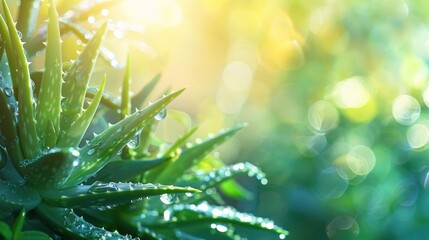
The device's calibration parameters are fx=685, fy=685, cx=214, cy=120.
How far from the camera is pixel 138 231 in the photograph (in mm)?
666

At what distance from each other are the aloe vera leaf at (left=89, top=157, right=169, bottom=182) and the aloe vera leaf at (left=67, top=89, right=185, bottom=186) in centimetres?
5

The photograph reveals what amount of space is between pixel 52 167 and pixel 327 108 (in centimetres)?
211

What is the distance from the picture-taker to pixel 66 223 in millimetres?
534

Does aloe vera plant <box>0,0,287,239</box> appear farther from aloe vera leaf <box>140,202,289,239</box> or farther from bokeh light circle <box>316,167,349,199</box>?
bokeh light circle <box>316,167,349,199</box>

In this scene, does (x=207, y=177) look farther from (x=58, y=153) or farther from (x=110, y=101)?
(x=58, y=153)

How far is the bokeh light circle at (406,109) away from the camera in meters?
2.31

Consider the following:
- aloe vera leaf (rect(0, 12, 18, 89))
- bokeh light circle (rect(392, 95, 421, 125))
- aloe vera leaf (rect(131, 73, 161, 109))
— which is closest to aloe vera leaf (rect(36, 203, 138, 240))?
aloe vera leaf (rect(0, 12, 18, 89))

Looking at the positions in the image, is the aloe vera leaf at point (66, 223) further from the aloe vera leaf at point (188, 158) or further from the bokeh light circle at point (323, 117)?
the bokeh light circle at point (323, 117)

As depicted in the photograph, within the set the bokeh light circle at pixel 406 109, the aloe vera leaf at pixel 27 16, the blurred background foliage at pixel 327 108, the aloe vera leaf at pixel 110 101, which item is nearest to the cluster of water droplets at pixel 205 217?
the aloe vera leaf at pixel 110 101

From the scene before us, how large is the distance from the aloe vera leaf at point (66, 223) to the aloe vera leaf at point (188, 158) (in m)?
0.16

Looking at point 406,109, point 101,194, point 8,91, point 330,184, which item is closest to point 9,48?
point 8,91

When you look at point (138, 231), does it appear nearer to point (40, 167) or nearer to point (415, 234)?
point (40, 167)

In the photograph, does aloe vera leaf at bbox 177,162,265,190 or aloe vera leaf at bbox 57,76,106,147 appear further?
aloe vera leaf at bbox 177,162,265,190

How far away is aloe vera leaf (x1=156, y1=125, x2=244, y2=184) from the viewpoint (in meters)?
0.71
